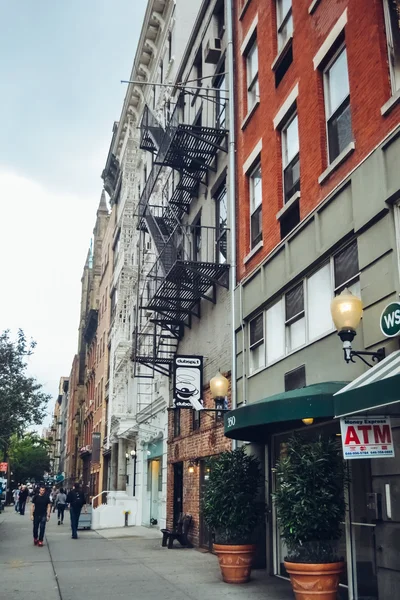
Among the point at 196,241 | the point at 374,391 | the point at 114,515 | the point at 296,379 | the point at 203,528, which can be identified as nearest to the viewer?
the point at 374,391

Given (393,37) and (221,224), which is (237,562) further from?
(393,37)

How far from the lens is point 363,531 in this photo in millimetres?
9641

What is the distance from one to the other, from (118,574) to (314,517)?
18.9ft

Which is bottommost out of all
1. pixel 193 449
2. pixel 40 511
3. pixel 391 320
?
pixel 40 511

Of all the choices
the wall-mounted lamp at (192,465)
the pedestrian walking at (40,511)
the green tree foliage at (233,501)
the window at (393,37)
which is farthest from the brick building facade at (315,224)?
the pedestrian walking at (40,511)

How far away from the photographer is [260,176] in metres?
15.5

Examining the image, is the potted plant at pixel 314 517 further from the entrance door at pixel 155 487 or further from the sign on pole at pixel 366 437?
the entrance door at pixel 155 487

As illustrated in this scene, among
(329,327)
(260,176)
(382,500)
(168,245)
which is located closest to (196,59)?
(168,245)

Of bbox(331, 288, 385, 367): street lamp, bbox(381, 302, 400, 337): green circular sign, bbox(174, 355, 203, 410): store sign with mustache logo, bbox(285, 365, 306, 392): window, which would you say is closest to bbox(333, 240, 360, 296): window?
bbox(381, 302, 400, 337): green circular sign

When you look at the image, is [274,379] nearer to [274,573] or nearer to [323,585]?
[274,573]

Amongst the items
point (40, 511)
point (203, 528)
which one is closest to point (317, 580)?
point (203, 528)

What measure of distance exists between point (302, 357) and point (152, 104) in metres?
21.9

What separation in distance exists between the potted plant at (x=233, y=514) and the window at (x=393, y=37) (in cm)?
732

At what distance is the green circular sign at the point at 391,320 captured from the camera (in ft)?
28.4
